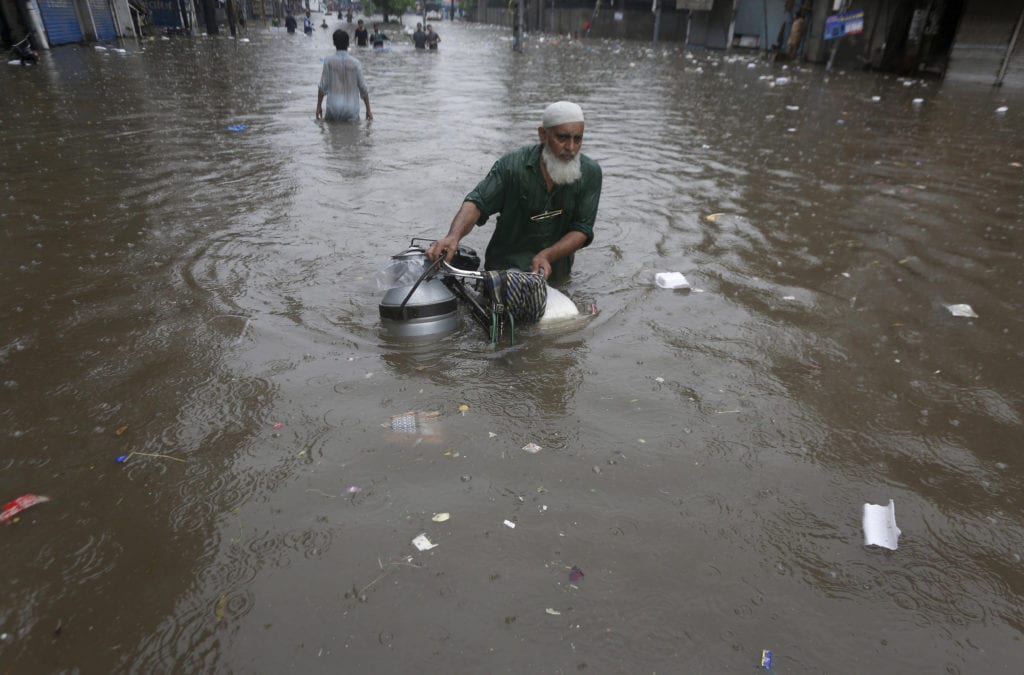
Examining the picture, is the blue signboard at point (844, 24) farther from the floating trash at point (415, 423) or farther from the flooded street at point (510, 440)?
the floating trash at point (415, 423)

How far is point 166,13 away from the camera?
31156mm

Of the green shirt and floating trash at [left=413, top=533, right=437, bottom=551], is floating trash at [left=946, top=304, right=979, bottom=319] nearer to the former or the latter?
the green shirt

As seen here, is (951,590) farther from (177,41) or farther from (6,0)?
(177,41)

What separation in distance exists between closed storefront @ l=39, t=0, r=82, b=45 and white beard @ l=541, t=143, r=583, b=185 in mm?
22925

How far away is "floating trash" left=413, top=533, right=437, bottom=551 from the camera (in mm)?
2141

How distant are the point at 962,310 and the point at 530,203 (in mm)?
2943

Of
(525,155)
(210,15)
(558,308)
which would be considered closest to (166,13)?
(210,15)

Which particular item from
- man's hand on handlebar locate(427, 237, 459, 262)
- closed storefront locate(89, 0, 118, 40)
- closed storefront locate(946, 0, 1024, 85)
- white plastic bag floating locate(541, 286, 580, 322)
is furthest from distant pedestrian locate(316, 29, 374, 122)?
closed storefront locate(89, 0, 118, 40)

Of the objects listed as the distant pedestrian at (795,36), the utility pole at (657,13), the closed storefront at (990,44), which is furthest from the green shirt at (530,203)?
the utility pole at (657,13)

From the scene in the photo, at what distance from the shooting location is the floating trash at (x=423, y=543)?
2141 millimetres

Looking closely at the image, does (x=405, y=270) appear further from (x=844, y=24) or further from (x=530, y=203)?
(x=844, y=24)

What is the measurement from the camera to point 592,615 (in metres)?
1.92

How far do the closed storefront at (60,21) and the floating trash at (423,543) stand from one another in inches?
957

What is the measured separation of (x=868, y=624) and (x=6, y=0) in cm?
2479
